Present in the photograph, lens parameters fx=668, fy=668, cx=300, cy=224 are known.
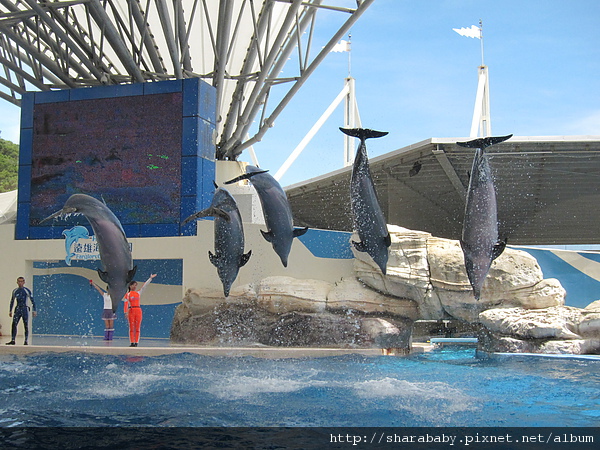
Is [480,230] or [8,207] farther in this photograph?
[8,207]

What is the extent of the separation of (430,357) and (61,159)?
7.53m

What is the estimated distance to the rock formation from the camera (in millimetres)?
9453

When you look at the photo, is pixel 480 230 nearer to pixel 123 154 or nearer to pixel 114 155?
pixel 123 154

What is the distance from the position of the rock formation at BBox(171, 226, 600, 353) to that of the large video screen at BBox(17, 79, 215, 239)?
189 centimetres

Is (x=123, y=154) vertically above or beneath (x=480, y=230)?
above

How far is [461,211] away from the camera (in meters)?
20.7

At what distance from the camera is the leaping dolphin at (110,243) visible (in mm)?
6391

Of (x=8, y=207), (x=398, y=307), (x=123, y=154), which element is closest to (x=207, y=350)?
(x=398, y=307)

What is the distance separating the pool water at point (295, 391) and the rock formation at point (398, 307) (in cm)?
82

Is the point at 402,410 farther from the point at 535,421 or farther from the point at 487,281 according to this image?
the point at 487,281

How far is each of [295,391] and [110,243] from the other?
228 cm

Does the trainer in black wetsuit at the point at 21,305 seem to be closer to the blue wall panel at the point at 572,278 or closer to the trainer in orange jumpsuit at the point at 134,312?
the trainer in orange jumpsuit at the point at 134,312

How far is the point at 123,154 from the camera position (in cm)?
1202

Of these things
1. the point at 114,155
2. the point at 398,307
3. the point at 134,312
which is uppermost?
the point at 114,155
